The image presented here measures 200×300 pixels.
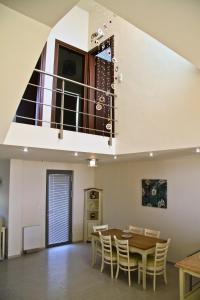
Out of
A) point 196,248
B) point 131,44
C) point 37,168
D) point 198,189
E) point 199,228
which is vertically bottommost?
point 196,248

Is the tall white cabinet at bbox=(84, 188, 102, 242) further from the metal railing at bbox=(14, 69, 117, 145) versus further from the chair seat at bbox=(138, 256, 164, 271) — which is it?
the chair seat at bbox=(138, 256, 164, 271)

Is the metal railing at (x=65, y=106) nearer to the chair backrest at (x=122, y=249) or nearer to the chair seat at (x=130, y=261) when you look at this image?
the chair backrest at (x=122, y=249)

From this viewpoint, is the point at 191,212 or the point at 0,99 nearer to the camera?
the point at 0,99

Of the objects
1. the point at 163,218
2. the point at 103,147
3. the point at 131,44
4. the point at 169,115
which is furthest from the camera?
the point at 163,218

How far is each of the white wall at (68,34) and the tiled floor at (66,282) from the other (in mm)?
3515

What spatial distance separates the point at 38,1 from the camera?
1.83m

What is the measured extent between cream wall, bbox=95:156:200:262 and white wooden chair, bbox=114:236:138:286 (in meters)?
1.42

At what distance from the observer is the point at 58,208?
7.44m

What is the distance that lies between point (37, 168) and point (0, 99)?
4463 mm

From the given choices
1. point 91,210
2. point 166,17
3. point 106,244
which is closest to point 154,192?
point 106,244

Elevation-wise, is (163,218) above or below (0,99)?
below

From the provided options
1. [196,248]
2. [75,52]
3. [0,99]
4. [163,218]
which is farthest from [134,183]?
[0,99]

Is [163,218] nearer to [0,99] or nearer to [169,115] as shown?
[169,115]

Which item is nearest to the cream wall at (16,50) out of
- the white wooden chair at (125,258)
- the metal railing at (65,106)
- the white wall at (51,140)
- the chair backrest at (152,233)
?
the white wall at (51,140)
